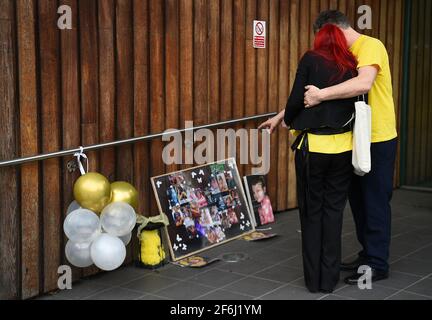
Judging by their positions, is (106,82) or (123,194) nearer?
(123,194)

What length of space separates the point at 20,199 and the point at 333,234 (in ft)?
7.21

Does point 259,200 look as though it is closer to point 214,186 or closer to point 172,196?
point 214,186

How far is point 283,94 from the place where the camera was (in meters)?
6.91

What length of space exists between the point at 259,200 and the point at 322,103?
233cm

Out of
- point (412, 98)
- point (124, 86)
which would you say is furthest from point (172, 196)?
point (412, 98)

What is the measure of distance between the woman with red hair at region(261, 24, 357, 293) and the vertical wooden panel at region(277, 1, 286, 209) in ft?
7.83

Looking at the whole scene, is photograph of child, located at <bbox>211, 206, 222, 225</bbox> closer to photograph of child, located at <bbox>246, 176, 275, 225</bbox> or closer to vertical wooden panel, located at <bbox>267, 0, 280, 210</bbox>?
photograph of child, located at <bbox>246, 176, 275, 225</bbox>

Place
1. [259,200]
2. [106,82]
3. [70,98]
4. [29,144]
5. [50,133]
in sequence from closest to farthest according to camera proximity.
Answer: [29,144]
[50,133]
[70,98]
[106,82]
[259,200]

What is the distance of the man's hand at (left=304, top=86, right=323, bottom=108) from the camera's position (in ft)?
13.9

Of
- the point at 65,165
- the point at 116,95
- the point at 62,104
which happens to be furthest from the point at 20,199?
the point at 116,95

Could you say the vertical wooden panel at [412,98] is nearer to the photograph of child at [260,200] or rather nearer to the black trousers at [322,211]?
the photograph of child at [260,200]

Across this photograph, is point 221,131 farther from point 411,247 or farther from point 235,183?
point 411,247

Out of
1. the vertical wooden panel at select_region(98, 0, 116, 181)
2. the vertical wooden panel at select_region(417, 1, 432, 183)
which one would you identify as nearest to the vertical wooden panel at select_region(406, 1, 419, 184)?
the vertical wooden panel at select_region(417, 1, 432, 183)

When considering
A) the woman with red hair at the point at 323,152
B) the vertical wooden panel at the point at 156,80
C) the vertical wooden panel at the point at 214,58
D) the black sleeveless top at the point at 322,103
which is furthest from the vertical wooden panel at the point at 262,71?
the black sleeveless top at the point at 322,103
